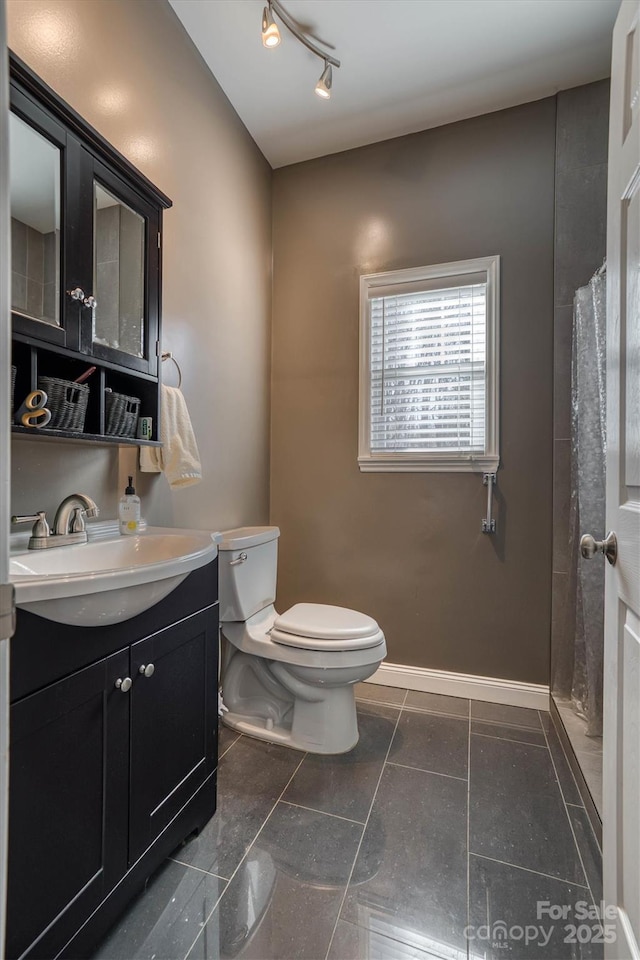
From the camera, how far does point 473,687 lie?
211 centimetres

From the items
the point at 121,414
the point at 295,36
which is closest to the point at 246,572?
the point at 121,414

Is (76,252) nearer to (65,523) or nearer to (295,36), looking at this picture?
(65,523)

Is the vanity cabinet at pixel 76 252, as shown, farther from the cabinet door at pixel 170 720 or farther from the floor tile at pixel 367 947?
the floor tile at pixel 367 947

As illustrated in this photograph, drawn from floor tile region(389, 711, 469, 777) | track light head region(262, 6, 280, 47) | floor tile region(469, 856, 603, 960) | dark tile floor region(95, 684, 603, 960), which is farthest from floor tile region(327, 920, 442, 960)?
track light head region(262, 6, 280, 47)

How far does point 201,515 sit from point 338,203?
1799mm

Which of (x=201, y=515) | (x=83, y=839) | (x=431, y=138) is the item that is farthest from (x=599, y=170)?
(x=83, y=839)

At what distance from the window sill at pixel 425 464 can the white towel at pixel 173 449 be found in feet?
3.35

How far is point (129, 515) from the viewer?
1.38 meters

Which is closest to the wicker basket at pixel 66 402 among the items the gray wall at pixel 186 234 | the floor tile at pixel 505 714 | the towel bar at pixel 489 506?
the gray wall at pixel 186 234

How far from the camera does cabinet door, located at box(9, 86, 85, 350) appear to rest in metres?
0.98

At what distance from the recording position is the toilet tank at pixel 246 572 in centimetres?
168

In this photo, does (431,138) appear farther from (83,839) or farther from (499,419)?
(83,839)

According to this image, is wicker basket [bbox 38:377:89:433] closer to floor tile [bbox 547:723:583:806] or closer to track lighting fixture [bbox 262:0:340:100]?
track lighting fixture [bbox 262:0:340:100]

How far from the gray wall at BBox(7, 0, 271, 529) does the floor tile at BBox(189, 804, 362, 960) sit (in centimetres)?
106
